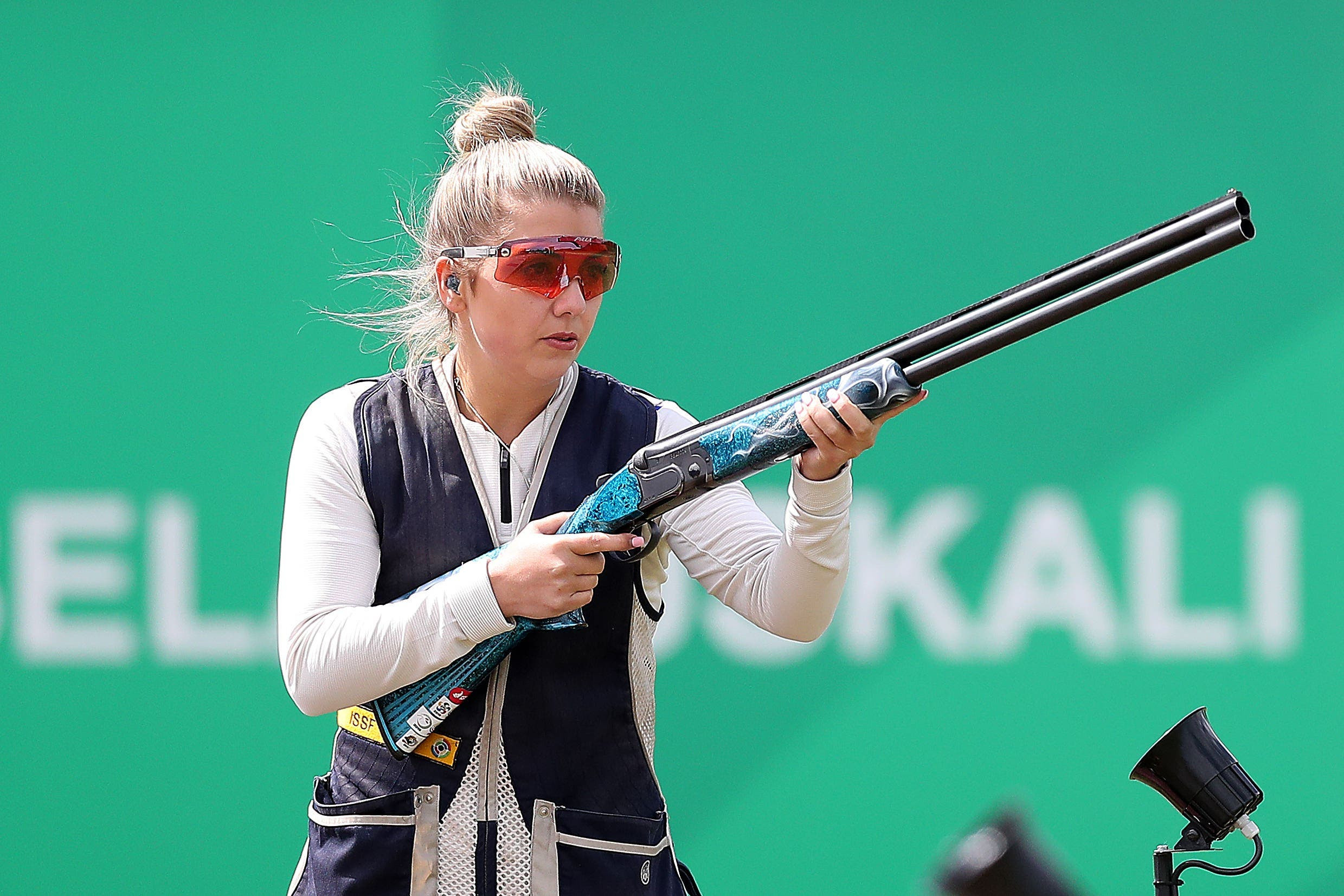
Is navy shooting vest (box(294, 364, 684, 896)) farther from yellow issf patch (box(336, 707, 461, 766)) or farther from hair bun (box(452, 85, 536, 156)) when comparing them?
hair bun (box(452, 85, 536, 156))

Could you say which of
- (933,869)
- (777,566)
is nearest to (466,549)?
(777,566)

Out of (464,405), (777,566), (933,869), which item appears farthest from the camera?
(933,869)

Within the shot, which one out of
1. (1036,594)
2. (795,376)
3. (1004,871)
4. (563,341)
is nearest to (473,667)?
(563,341)

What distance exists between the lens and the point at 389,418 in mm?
1681

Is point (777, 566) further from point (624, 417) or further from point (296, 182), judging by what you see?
point (296, 182)

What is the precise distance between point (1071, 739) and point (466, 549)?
6.01 ft

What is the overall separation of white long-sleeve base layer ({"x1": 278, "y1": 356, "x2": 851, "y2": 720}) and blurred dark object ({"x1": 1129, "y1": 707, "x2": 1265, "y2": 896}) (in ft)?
1.63

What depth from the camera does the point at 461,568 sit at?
62.3 inches

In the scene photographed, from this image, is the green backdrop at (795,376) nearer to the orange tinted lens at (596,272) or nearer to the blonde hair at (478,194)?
the blonde hair at (478,194)

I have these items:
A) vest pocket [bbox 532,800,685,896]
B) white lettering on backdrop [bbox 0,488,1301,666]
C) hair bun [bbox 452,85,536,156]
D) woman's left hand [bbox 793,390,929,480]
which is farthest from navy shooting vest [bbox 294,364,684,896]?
white lettering on backdrop [bbox 0,488,1301,666]

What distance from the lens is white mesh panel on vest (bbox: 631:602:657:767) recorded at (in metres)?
1.65

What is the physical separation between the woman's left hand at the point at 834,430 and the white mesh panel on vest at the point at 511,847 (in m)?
0.53

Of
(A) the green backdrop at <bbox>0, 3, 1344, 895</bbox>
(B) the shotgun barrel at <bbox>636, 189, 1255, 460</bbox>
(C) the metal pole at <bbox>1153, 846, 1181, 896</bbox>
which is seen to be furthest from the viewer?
(A) the green backdrop at <bbox>0, 3, 1344, 895</bbox>

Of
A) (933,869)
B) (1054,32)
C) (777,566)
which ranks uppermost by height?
(1054,32)
